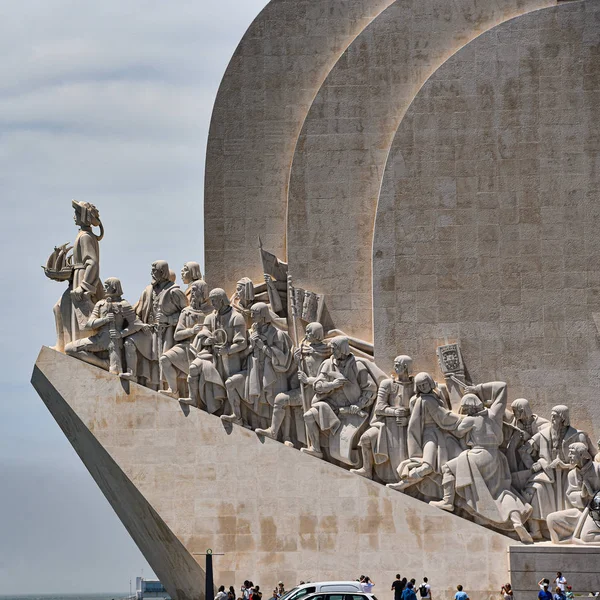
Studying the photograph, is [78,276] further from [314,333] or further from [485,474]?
[485,474]

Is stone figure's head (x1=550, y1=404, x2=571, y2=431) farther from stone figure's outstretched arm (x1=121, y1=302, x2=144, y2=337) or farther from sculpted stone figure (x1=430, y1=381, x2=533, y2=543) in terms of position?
stone figure's outstretched arm (x1=121, y1=302, x2=144, y2=337)

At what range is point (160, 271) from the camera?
2130 centimetres

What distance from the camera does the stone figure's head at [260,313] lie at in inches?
816

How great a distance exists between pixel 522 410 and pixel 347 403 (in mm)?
2276

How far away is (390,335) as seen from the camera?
20906 mm

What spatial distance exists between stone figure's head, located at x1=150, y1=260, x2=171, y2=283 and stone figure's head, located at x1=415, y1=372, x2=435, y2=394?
3807mm

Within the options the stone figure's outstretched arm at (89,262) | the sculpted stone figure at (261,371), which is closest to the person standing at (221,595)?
the sculpted stone figure at (261,371)

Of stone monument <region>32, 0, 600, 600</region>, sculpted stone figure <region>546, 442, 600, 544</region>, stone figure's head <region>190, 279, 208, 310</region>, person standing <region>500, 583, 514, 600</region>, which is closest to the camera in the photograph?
person standing <region>500, 583, 514, 600</region>

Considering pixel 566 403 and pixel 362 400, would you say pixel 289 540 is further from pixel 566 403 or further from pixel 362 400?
pixel 566 403

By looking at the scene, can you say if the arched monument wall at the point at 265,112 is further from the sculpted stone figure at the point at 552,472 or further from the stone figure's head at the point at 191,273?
the sculpted stone figure at the point at 552,472

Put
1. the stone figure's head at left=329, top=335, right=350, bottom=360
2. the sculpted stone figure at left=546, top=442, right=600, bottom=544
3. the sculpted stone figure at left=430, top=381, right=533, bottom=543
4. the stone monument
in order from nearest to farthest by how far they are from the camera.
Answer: the sculpted stone figure at left=546, top=442, right=600, bottom=544 < the sculpted stone figure at left=430, top=381, right=533, bottom=543 < the stone monument < the stone figure's head at left=329, top=335, right=350, bottom=360

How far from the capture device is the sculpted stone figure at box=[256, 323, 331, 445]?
67.5 feet

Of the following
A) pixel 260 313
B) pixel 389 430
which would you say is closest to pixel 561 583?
pixel 389 430

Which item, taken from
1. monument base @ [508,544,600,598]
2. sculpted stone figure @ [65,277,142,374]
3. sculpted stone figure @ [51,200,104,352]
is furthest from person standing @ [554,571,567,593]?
sculpted stone figure @ [51,200,104,352]
